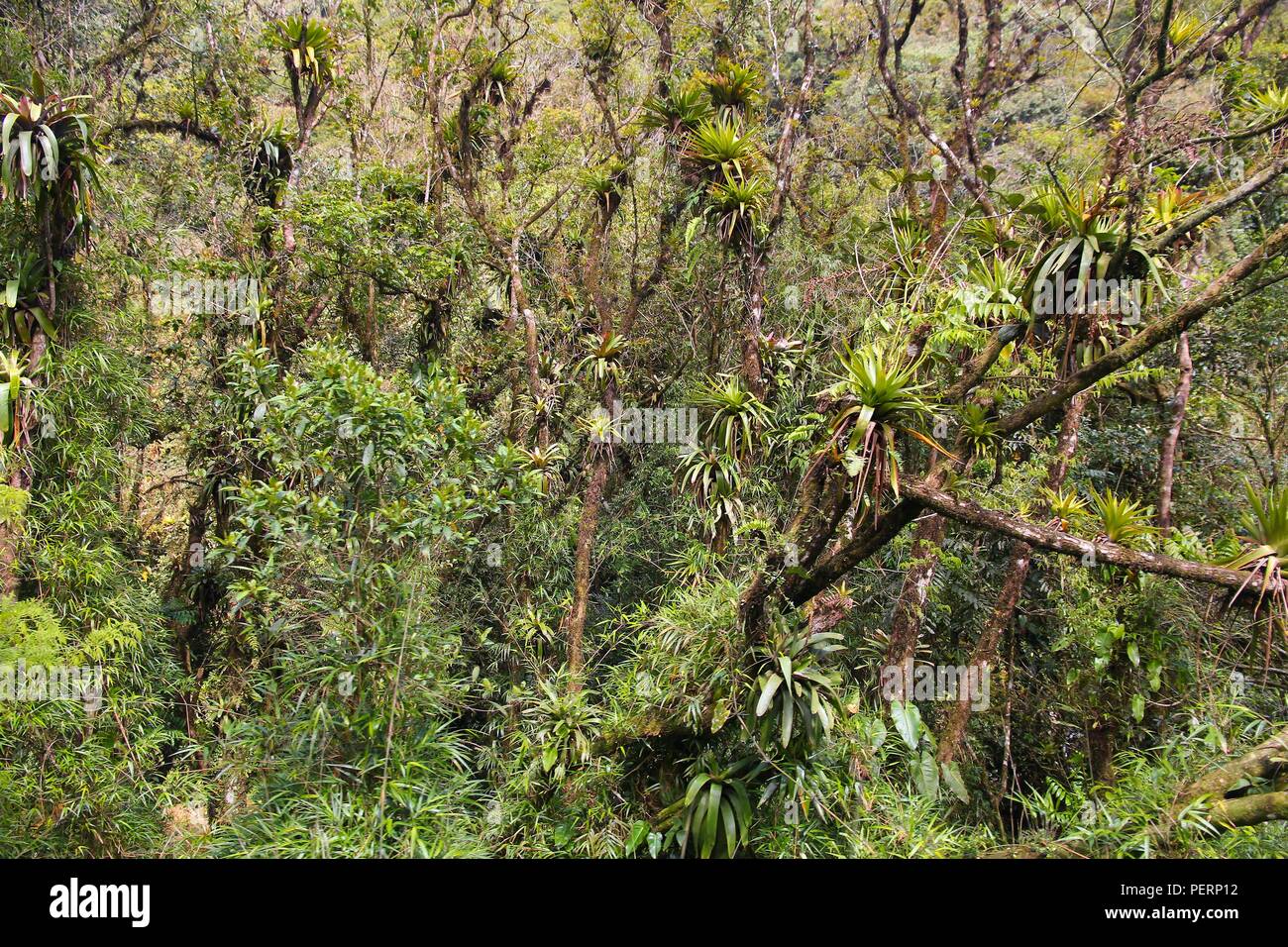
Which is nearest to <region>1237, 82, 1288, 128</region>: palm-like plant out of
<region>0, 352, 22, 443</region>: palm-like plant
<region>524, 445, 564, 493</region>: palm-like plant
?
<region>524, 445, 564, 493</region>: palm-like plant

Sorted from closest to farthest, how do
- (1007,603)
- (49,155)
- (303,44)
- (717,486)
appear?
(49,155)
(1007,603)
(717,486)
(303,44)

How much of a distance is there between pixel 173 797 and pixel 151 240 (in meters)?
4.56

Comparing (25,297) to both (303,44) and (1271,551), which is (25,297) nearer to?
(303,44)

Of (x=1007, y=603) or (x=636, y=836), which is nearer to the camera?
(x=636, y=836)

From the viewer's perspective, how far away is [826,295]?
638 cm

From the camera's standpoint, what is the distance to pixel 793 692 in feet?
11.8

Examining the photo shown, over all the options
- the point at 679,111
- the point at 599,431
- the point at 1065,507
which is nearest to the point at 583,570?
the point at 599,431

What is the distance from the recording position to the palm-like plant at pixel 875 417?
10.6 feet

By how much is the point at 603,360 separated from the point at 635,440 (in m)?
0.89

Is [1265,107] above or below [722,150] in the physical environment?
below

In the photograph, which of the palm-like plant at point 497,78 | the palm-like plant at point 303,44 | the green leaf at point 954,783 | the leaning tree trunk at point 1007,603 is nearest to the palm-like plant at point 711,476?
the leaning tree trunk at point 1007,603

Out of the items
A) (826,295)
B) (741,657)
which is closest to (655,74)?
(826,295)

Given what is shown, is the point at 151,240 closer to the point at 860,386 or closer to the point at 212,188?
the point at 212,188

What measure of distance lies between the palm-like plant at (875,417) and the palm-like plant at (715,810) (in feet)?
5.29
